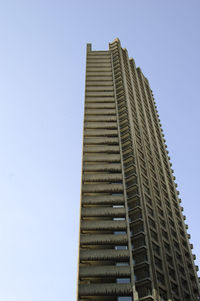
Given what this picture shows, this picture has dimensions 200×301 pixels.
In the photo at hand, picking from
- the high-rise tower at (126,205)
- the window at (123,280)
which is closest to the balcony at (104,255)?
→ the high-rise tower at (126,205)

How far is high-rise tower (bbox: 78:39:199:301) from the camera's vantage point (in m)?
42.2

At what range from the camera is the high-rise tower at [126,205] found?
4219 cm

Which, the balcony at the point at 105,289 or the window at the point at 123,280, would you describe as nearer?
the balcony at the point at 105,289

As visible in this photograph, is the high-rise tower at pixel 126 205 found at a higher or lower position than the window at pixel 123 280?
higher

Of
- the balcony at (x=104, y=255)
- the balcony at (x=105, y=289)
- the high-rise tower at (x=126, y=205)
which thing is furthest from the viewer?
the balcony at (x=104, y=255)

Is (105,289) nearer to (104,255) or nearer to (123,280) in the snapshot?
(123,280)

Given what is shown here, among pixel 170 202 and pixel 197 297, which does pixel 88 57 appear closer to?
pixel 170 202

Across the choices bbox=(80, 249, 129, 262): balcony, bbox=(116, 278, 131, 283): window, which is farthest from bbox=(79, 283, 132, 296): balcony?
bbox=(80, 249, 129, 262): balcony

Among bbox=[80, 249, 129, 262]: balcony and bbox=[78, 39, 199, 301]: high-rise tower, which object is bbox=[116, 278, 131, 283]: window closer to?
bbox=[78, 39, 199, 301]: high-rise tower

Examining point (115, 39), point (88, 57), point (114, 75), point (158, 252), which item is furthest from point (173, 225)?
point (115, 39)

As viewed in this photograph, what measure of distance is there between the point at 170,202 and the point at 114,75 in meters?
30.7

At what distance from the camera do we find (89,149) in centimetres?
5922

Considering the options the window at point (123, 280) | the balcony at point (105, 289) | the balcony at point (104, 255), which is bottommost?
the balcony at point (105, 289)

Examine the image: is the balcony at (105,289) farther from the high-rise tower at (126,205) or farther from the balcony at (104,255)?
the balcony at (104,255)
